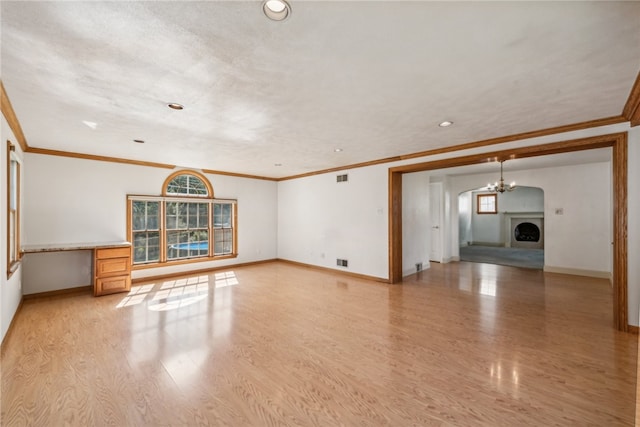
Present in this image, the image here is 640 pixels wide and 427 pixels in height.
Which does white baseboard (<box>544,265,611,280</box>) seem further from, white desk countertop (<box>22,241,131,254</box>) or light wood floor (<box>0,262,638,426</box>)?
white desk countertop (<box>22,241,131,254</box>)

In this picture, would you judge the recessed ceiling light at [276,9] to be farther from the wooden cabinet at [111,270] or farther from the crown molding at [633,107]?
the wooden cabinet at [111,270]

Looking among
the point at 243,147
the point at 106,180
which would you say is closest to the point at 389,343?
the point at 243,147

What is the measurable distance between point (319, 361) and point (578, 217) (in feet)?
23.4

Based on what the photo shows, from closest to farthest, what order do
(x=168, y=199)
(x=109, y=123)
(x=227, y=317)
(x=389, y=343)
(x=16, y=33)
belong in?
1. (x=16, y=33)
2. (x=389, y=343)
3. (x=109, y=123)
4. (x=227, y=317)
5. (x=168, y=199)

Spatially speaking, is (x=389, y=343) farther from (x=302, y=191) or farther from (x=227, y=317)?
(x=302, y=191)

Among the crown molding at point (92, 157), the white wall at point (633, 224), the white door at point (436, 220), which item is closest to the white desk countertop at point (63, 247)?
the crown molding at point (92, 157)

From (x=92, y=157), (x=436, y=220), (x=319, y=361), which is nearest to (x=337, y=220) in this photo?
(x=436, y=220)

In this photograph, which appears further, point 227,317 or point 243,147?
point 243,147

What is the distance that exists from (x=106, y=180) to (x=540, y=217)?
13991 millimetres

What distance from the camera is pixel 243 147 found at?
14.5 feet

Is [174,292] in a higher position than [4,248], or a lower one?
lower

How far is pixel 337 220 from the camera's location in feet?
21.0

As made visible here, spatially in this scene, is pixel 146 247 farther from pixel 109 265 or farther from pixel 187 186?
pixel 187 186

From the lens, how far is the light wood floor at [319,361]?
187 centimetres
